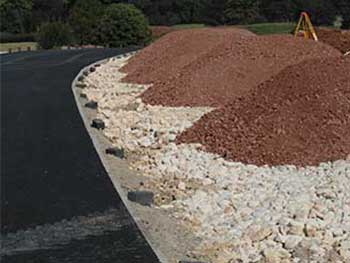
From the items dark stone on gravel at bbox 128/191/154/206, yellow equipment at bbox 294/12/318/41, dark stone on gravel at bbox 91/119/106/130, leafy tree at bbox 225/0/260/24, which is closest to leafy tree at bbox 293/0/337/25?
leafy tree at bbox 225/0/260/24

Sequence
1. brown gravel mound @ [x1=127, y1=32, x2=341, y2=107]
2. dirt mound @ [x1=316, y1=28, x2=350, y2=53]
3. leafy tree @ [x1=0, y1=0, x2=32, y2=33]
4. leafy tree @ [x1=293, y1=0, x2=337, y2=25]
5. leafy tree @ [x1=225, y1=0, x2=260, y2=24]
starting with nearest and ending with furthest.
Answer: brown gravel mound @ [x1=127, y1=32, x2=341, y2=107] → dirt mound @ [x1=316, y1=28, x2=350, y2=53] → leafy tree @ [x1=293, y1=0, x2=337, y2=25] → leafy tree @ [x1=0, y1=0, x2=32, y2=33] → leafy tree @ [x1=225, y1=0, x2=260, y2=24]

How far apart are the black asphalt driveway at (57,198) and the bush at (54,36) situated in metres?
34.9

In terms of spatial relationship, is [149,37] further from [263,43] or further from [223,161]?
[223,161]

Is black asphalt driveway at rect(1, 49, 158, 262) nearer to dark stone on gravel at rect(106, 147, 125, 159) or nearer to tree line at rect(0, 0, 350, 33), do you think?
dark stone on gravel at rect(106, 147, 125, 159)

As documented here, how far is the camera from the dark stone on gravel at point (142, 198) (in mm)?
8422

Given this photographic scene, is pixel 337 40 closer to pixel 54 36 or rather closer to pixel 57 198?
pixel 57 198

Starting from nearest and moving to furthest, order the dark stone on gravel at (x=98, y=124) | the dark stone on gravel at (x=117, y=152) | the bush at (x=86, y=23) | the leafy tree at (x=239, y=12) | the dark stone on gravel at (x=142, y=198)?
the dark stone on gravel at (x=142, y=198), the dark stone on gravel at (x=117, y=152), the dark stone on gravel at (x=98, y=124), the bush at (x=86, y=23), the leafy tree at (x=239, y=12)

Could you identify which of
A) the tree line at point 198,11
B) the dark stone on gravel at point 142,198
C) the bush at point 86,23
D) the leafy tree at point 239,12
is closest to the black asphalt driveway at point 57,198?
the dark stone on gravel at point 142,198

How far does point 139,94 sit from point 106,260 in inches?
495

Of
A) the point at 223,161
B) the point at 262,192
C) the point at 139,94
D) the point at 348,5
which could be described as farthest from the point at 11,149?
the point at 348,5

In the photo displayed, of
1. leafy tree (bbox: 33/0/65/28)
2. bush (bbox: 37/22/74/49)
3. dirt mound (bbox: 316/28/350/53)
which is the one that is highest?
dirt mound (bbox: 316/28/350/53)

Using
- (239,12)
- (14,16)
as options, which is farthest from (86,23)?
(239,12)

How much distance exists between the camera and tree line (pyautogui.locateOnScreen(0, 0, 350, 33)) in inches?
2662

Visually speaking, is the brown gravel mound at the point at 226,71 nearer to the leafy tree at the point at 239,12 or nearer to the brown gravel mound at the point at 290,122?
the brown gravel mound at the point at 290,122
